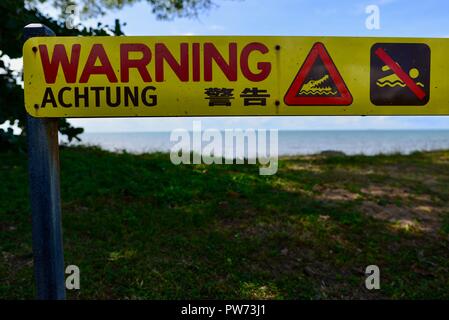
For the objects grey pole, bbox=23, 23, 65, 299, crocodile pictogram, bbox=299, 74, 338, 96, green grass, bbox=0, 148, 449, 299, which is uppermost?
crocodile pictogram, bbox=299, 74, 338, 96

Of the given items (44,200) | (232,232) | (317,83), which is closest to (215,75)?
(317,83)

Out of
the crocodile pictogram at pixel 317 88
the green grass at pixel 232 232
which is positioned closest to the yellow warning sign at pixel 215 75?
the crocodile pictogram at pixel 317 88

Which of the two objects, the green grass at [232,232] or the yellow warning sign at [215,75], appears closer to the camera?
the yellow warning sign at [215,75]

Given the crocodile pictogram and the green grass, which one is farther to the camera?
the green grass

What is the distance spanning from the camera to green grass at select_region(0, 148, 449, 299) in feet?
11.4

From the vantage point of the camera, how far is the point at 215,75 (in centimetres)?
211

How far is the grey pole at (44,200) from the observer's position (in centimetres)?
211

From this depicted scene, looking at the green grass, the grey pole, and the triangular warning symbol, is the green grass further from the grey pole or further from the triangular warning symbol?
the triangular warning symbol

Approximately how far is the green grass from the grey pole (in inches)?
48.1

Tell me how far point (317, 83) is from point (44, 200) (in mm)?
1740

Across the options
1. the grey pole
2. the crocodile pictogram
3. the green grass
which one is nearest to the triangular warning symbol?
the crocodile pictogram

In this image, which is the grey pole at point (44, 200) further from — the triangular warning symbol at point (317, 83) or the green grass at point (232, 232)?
the triangular warning symbol at point (317, 83)

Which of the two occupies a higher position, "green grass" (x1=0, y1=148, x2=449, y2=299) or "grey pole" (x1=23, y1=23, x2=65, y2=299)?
"grey pole" (x1=23, y1=23, x2=65, y2=299)
